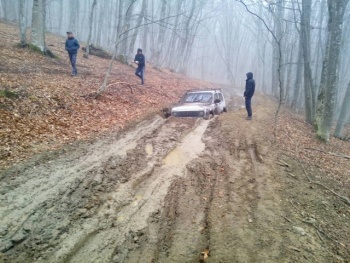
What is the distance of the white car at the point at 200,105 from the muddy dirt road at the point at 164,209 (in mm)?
3638

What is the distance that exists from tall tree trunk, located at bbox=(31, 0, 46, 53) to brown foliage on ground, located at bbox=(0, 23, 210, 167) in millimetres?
656

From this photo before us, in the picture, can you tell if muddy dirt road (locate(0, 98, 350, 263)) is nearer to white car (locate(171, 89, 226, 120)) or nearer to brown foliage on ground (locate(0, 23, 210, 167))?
brown foliage on ground (locate(0, 23, 210, 167))

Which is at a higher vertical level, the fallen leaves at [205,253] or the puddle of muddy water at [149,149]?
the puddle of muddy water at [149,149]

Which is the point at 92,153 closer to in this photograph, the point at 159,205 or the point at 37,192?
the point at 37,192

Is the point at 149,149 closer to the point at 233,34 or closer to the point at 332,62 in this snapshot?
the point at 332,62

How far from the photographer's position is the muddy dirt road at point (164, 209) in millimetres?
3947

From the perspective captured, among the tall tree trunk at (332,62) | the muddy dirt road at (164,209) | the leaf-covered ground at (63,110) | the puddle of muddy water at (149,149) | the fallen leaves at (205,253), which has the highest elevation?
the tall tree trunk at (332,62)

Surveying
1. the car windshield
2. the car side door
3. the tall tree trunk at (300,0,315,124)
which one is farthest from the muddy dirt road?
the tall tree trunk at (300,0,315,124)

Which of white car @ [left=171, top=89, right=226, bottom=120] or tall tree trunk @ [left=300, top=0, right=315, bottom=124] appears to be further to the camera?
tall tree trunk @ [left=300, top=0, right=315, bottom=124]

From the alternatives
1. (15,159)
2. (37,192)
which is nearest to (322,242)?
(37,192)

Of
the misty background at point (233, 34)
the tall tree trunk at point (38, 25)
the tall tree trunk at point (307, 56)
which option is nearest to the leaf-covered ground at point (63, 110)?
the tall tree trunk at point (38, 25)

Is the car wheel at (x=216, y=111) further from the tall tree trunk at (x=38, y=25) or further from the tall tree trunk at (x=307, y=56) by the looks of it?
the tall tree trunk at (x=38, y=25)

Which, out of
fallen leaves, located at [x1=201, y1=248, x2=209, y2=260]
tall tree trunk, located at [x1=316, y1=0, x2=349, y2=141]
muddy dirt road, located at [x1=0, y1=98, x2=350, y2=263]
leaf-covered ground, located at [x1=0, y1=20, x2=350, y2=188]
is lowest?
fallen leaves, located at [x1=201, y1=248, x2=209, y2=260]

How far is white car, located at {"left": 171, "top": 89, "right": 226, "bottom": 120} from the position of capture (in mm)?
11133
